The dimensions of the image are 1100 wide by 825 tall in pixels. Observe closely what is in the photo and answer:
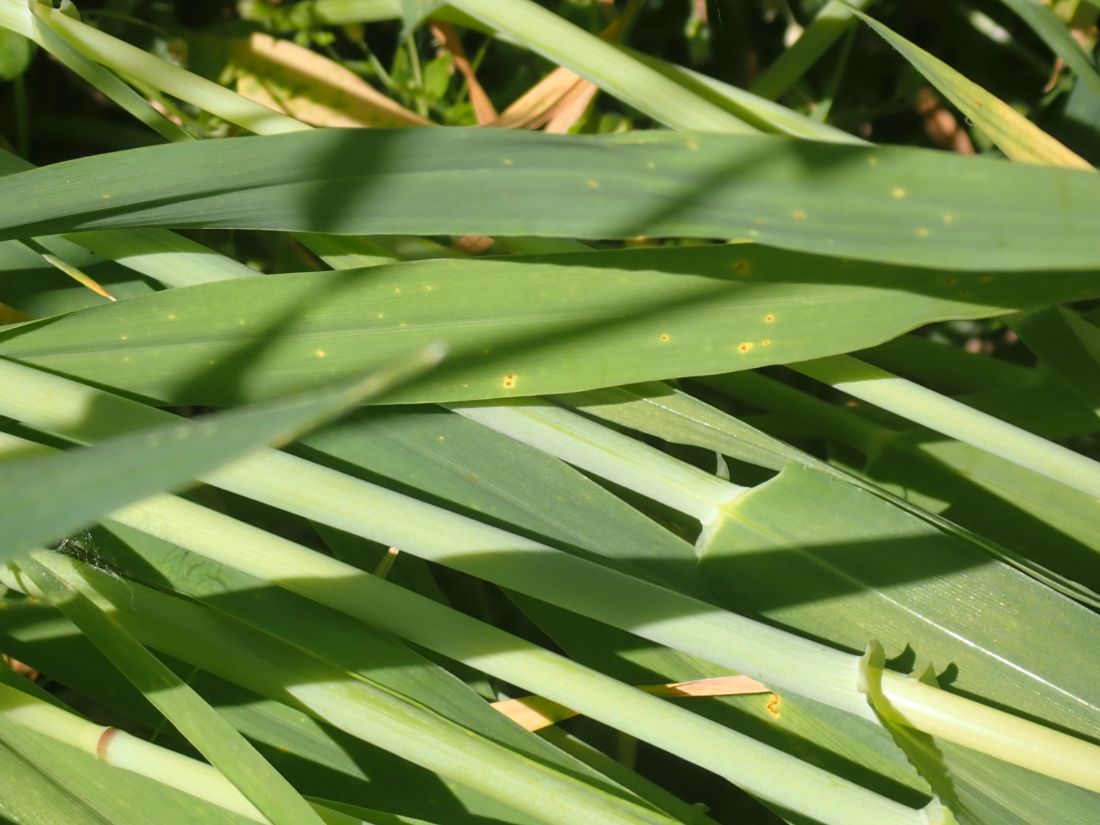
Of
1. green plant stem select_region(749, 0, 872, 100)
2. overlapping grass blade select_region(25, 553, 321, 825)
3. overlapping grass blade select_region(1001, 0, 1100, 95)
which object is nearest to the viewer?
overlapping grass blade select_region(25, 553, 321, 825)

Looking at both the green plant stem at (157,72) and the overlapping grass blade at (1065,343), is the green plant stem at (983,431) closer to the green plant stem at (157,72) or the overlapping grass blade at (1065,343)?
the overlapping grass blade at (1065,343)

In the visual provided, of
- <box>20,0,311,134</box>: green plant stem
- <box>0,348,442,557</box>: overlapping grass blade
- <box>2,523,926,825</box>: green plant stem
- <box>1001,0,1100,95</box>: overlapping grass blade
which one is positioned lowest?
<box>2,523,926,825</box>: green plant stem

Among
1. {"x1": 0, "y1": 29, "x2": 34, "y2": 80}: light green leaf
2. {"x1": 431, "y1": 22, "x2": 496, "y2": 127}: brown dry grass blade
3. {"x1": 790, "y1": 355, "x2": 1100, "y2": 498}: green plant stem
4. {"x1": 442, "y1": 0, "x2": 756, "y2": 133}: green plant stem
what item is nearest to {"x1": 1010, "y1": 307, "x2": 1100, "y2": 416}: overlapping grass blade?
{"x1": 790, "y1": 355, "x2": 1100, "y2": 498}: green plant stem

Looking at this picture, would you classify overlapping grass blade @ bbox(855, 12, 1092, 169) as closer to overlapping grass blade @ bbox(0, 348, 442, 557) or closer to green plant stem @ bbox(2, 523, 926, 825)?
green plant stem @ bbox(2, 523, 926, 825)

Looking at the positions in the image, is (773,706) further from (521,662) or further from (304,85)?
(304,85)

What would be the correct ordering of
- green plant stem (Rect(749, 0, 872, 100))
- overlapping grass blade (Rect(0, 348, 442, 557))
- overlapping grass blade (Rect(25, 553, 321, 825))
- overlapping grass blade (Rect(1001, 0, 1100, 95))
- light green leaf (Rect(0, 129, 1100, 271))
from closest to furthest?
overlapping grass blade (Rect(0, 348, 442, 557)) < light green leaf (Rect(0, 129, 1100, 271)) < overlapping grass blade (Rect(25, 553, 321, 825)) < overlapping grass blade (Rect(1001, 0, 1100, 95)) < green plant stem (Rect(749, 0, 872, 100))

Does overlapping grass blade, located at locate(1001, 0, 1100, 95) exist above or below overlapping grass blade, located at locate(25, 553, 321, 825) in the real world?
above

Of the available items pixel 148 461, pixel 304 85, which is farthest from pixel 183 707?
pixel 304 85

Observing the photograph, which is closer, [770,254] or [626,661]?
[770,254]

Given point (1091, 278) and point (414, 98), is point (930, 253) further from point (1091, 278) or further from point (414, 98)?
point (414, 98)

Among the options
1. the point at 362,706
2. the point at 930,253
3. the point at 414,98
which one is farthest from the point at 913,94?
the point at 362,706

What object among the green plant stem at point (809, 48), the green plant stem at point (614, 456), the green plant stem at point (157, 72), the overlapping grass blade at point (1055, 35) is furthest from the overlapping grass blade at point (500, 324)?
the green plant stem at point (809, 48)
